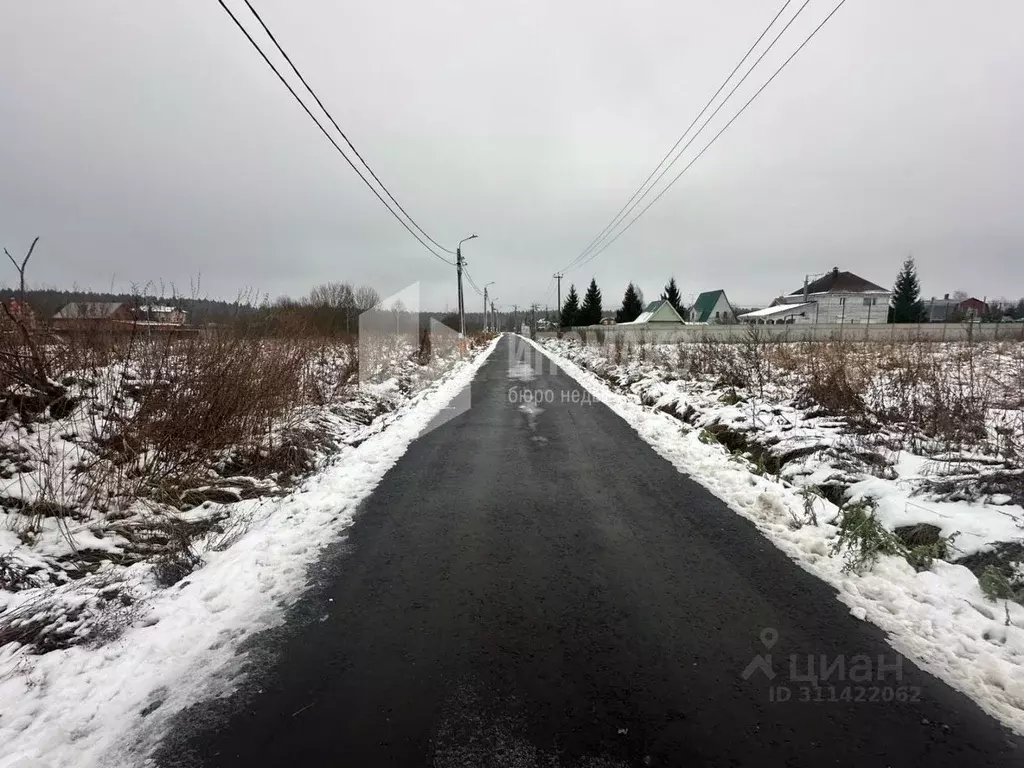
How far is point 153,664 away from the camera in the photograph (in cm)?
265

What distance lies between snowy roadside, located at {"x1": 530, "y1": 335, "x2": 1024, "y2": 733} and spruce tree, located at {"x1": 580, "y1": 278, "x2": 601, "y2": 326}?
195 ft

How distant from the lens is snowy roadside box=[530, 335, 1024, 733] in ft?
8.44

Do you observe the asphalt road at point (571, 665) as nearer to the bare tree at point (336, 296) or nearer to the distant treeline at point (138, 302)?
the distant treeline at point (138, 302)

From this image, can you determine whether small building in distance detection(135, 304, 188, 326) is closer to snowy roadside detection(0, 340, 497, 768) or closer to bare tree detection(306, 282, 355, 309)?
snowy roadside detection(0, 340, 497, 768)

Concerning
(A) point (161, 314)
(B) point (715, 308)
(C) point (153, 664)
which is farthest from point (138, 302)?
(B) point (715, 308)

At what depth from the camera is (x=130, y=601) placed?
320 centimetres

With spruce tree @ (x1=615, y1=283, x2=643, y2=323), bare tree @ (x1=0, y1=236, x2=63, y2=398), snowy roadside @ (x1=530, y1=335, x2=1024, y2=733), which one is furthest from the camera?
spruce tree @ (x1=615, y1=283, x2=643, y2=323)

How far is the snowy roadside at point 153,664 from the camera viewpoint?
2.14 meters

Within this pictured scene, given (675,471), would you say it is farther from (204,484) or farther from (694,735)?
(204,484)

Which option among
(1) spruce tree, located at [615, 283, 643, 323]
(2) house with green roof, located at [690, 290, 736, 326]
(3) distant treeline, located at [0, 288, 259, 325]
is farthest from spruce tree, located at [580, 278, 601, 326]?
(3) distant treeline, located at [0, 288, 259, 325]

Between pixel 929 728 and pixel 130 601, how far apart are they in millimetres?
4513

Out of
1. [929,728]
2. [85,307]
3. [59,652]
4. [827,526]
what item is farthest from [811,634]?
[85,307]

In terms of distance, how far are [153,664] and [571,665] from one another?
226cm

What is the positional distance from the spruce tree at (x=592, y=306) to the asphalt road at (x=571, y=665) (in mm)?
60551
